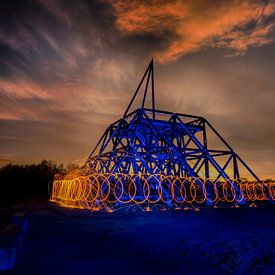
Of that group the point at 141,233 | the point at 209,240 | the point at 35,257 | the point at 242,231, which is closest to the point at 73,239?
the point at 35,257

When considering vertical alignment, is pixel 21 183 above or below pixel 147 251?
above

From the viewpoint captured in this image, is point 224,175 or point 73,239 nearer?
point 73,239

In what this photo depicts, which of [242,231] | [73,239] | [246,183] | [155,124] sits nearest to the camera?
[73,239]

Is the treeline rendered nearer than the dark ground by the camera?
No

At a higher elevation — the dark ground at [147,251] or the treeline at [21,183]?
the treeline at [21,183]

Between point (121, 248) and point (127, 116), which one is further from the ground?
point (127, 116)

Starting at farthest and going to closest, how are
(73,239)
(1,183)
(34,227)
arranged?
1. (1,183)
2. (34,227)
3. (73,239)

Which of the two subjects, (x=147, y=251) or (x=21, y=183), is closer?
(x=147, y=251)

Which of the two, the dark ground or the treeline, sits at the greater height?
the treeline

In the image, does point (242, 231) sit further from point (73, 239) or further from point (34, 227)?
point (34, 227)

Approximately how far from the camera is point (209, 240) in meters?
6.78

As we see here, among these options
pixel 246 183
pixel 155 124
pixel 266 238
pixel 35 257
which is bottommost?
pixel 35 257

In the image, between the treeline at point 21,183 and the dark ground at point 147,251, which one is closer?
the dark ground at point 147,251

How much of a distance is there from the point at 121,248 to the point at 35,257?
2271 mm
